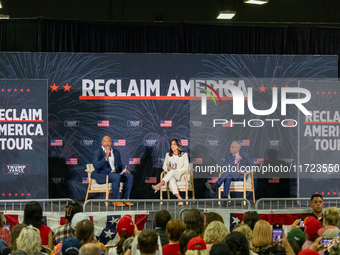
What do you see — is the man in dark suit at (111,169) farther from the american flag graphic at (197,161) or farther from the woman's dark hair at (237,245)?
the woman's dark hair at (237,245)

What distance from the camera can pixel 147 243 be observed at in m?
2.86

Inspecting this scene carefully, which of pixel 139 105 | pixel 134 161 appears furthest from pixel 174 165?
pixel 139 105

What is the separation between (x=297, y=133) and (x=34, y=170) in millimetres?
5297

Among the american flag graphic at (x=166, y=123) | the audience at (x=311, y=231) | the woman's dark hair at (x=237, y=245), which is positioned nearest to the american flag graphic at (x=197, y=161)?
the american flag graphic at (x=166, y=123)

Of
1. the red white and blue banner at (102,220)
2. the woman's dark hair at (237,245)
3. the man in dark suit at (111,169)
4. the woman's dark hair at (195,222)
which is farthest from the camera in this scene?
the man in dark suit at (111,169)

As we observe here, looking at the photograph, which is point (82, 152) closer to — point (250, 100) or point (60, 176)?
point (60, 176)

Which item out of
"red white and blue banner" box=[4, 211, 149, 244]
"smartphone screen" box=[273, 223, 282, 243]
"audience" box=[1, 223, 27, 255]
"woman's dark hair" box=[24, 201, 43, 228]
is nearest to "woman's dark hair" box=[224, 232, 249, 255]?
"smartphone screen" box=[273, 223, 282, 243]

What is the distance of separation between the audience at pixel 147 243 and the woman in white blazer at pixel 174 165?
19.2 ft

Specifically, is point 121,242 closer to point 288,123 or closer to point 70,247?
point 70,247

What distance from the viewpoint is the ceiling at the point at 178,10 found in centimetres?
1075

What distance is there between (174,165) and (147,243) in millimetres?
6036

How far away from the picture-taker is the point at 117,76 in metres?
8.80

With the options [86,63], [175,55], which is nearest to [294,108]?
[175,55]

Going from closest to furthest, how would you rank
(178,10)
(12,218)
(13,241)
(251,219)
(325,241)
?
1. (13,241)
2. (325,241)
3. (251,219)
4. (12,218)
5. (178,10)
